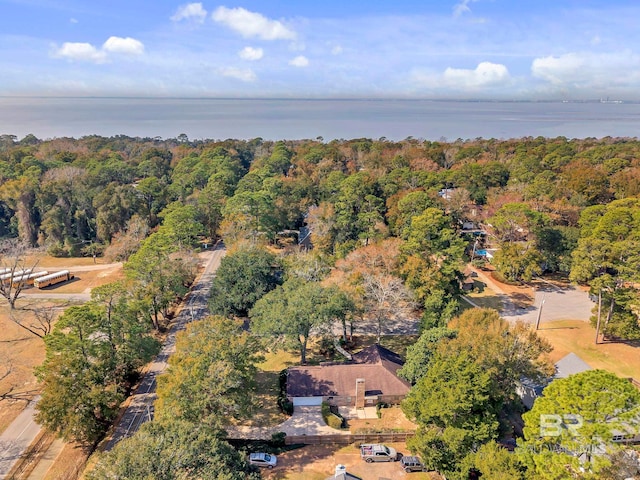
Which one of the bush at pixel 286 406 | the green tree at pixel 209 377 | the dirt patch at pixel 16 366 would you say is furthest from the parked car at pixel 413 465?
the dirt patch at pixel 16 366

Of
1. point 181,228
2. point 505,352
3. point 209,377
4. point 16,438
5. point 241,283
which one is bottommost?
point 16,438

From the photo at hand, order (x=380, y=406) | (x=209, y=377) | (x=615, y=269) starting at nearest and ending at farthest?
(x=209, y=377)
(x=380, y=406)
(x=615, y=269)

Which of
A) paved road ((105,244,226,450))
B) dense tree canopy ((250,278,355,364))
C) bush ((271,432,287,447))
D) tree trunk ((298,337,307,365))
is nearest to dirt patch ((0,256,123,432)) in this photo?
paved road ((105,244,226,450))

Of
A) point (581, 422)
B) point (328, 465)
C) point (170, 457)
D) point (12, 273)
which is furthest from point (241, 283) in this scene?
point (581, 422)

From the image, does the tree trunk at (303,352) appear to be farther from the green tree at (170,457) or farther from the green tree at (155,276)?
the green tree at (155,276)

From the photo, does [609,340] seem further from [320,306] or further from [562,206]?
[320,306]

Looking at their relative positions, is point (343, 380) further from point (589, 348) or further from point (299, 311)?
point (589, 348)
